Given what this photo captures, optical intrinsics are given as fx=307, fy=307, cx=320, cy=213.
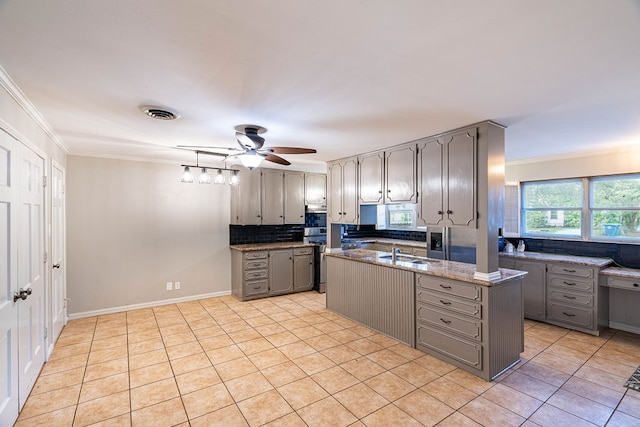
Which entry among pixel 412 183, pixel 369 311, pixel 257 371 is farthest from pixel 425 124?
pixel 257 371

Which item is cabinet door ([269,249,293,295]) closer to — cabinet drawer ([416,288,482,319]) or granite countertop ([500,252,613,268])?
cabinet drawer ([416,288,482,319])

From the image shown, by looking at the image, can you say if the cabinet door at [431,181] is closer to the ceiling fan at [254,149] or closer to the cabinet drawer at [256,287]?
the ceiling fan at [254,149]

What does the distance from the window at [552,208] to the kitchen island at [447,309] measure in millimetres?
2286

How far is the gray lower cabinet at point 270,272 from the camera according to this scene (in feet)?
17.2

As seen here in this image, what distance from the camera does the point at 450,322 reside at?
3.05 meters

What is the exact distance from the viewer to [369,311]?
399 cm

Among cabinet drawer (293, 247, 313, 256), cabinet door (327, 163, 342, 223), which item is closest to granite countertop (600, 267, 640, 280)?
cabinet door (327, 163, 342, 223)

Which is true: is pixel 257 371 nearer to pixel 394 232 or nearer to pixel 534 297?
pixel 534 297

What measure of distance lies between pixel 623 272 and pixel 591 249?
70 centimetres

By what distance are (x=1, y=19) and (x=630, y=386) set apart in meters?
4.90

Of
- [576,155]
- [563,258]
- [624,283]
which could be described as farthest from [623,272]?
[576,155]

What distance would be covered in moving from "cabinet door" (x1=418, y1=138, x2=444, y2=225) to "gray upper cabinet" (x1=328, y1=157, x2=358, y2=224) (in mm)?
1115

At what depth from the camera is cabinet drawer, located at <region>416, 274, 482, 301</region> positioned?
285 centimetres

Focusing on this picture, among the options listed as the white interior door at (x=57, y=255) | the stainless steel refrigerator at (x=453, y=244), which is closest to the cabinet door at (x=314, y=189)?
the stainless steel refrigerator at (x=453, y=244)
